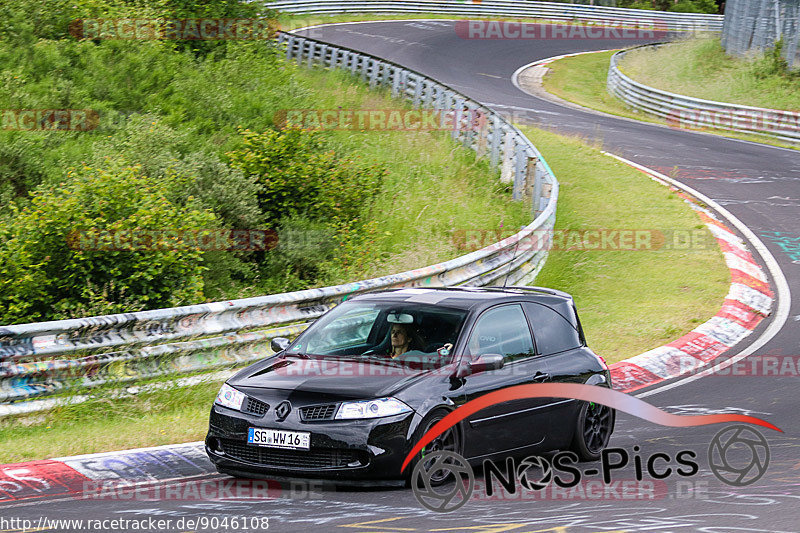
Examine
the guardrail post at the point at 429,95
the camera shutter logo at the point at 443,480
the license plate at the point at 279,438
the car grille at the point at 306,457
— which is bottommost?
the camera shutter logo at the point at 443,480

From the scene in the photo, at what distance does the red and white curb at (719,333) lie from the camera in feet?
40.3

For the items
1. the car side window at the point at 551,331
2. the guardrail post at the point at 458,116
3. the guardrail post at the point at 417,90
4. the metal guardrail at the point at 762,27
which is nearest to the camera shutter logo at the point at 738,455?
the car side window at the point at 551,331

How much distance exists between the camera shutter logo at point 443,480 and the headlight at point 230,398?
1.43 m

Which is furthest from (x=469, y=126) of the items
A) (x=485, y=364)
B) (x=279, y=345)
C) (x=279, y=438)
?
(x=279, y=438)

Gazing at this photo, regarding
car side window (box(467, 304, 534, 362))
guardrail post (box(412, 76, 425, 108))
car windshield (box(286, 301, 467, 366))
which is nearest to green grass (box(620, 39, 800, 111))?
guardrail post (box(412, 76, 425, 108))

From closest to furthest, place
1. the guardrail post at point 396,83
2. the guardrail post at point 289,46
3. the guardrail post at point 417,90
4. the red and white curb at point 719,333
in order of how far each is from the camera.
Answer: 1. the red and white curb at point 719,333
2. the guardrail post at point 417,90
3. the guardrail post at point 396,83
4. the guardrail post at point 289,46

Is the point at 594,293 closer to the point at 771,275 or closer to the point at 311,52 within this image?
the point at 771,275

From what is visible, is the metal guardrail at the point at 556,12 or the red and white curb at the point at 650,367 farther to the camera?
the metal guardrail at the point at 556,12

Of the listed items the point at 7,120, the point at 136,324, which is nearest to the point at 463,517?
the point at 136,324

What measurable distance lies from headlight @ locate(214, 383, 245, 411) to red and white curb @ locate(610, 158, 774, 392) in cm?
575

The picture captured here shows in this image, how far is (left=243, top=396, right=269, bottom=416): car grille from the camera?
7086 millimetres

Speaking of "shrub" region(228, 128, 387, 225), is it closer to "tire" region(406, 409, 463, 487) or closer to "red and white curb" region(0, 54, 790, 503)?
"red and white curb" region(0, 54, 790, 503)

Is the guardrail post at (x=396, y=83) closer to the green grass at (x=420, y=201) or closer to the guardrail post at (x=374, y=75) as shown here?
the guardrail post at (x=374, y=75)

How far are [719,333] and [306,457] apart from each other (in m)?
9.13
